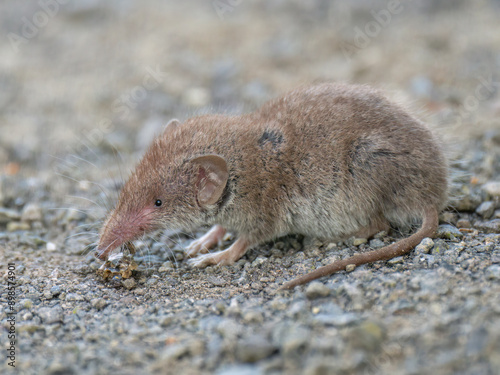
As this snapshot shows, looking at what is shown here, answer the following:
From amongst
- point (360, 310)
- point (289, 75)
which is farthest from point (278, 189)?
point (289, 75)

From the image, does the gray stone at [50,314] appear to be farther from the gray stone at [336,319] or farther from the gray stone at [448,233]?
the gray stone at [448,233]

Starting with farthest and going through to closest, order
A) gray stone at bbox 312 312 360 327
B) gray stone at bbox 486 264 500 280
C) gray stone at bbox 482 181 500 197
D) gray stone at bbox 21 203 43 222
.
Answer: gray stone at bbox 21 203 43 222
gray stone at bbox 482 181 500 197
gray stone at bbox 486 264 500 280
gray stone at bbox 312 312 360 327

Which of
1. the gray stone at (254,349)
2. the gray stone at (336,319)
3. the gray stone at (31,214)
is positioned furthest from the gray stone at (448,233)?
the gray stone at (31,214)

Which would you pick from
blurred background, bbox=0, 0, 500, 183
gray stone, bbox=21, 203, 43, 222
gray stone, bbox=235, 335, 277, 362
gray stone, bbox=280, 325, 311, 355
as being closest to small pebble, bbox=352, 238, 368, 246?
gray stone, bbox=280, 325, 311, 355

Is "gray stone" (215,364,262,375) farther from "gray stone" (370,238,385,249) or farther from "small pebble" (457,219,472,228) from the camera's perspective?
"small pebble" (457,219,472,228)

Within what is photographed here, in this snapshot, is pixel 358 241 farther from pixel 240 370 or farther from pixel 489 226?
A: pixel 240 370

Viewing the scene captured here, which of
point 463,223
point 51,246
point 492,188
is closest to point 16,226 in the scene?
point 51,246
